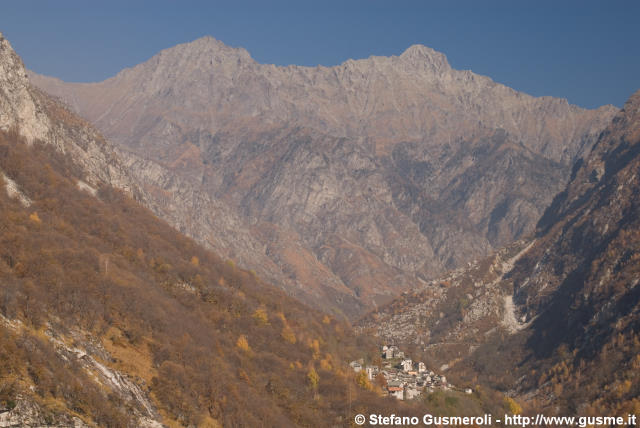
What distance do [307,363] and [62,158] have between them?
95446 mm

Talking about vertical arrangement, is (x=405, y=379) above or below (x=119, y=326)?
above

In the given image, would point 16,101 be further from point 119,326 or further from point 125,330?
point 125,330

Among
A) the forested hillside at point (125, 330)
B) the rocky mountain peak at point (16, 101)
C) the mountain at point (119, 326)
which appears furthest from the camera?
the rocky mountain peak at point (16, 101)

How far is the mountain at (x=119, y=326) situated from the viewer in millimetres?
70688

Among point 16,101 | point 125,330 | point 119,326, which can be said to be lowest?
point 125,330

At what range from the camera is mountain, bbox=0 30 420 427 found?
70.7 m

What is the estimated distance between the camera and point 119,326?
329ft

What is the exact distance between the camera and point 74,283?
100938 mm

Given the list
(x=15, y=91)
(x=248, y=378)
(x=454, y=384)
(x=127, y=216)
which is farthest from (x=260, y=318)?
(x=15, y=91)

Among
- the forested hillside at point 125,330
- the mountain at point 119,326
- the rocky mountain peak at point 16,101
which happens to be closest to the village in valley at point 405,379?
the mountain at point 119,326

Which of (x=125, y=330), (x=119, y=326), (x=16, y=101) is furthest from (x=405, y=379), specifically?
(x=16, y=101)

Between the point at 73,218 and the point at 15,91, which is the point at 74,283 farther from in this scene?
the point at 15,91

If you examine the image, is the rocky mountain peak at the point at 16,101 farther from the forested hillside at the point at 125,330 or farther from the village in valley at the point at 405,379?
the village in valley at the point at 405,379

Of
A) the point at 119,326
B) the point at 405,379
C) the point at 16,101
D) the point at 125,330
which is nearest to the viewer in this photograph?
the point at 125,330
